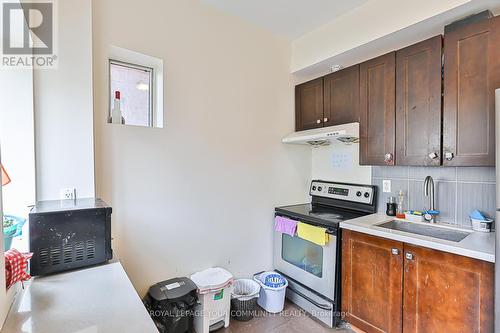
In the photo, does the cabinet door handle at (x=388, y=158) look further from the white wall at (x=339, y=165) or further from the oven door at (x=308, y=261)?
the oven door at (x=308, y=261)

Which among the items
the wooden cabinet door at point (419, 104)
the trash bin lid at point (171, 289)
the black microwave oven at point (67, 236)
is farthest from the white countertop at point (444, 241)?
the black microwave oven at point (67, 236)

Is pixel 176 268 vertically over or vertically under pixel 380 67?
under

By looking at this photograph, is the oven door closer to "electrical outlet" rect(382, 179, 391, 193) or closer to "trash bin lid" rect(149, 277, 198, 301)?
"electrical outlet" rect(382, 179, 391, 193)

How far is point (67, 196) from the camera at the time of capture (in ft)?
5.12

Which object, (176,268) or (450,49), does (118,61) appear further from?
(450,49)

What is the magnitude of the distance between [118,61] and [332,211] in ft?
7.57

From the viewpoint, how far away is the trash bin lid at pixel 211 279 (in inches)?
77.0

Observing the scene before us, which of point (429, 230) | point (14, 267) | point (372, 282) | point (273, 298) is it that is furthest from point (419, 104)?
point (14, 267)

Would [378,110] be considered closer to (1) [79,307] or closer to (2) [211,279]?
(2) [211,279]

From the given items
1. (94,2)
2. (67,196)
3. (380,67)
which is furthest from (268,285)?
(94,2)

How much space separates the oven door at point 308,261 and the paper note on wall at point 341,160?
2.92 ft

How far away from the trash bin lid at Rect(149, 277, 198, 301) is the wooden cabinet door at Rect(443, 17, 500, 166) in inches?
79.0

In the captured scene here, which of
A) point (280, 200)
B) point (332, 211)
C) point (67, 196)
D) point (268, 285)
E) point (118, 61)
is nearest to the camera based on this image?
point (67, 196)

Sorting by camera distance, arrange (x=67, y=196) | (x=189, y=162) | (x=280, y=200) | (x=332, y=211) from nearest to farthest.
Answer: (x=67, y=196) < (x=189, y=162) < (x=332, y=211) < (x=280, y=200)
